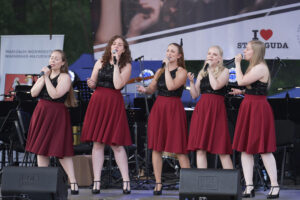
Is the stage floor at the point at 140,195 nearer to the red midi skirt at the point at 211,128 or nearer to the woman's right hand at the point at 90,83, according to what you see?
the red midi skirt at the point at 211,128

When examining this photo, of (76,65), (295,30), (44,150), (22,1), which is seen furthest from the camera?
(22,1)

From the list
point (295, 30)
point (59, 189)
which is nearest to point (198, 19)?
point (295, 30)

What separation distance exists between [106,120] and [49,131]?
69 centimetres

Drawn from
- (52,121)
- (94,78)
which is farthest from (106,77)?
(52,121)

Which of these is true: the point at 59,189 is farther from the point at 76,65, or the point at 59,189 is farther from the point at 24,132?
the point at 76,65

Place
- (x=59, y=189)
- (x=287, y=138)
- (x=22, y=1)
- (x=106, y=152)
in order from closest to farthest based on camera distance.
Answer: (x=59, y=189), (x=287, y=138), (x=106, y=152), (x=22, y=1)

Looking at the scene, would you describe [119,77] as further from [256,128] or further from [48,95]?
[256,128]

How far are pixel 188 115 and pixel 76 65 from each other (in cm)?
440

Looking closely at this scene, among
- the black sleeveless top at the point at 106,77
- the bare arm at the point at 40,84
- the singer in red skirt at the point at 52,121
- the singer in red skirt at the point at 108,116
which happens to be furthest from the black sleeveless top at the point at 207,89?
the bare arm at the point at 40,84

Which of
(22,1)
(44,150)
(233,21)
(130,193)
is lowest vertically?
(130,193)

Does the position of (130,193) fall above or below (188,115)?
below

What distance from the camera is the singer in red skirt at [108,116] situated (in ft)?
23.9

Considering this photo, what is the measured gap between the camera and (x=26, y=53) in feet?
40.1

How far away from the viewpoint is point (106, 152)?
9.17 m
